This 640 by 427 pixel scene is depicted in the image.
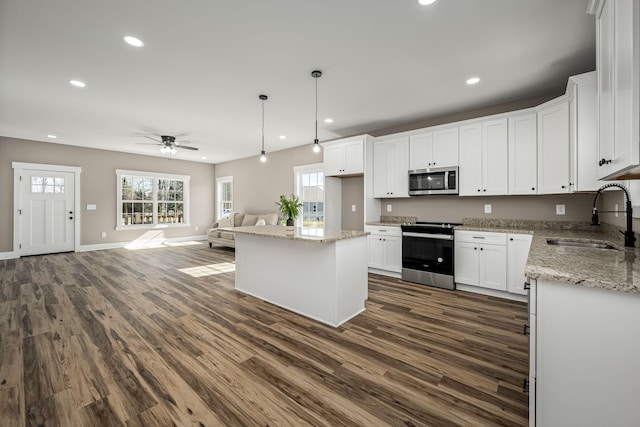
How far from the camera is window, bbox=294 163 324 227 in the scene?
613 centimetres

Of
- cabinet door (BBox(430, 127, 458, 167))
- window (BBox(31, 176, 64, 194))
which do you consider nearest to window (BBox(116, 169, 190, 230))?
window (BBox(31, 176, 64, 194))

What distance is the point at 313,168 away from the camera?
623cm

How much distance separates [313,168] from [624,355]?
18.4ft

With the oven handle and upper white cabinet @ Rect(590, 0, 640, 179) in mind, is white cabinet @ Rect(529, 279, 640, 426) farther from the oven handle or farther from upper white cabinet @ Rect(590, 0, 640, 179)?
the oven handle

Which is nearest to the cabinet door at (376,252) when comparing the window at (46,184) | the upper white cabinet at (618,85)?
the upper white cabinet at (618,85)

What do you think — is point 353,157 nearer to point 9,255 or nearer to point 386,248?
point 386,248

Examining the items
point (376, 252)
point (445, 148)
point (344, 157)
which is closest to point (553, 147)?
point (445, 148)

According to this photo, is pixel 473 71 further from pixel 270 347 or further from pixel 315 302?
pixel 270 347

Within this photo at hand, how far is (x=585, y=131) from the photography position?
2.66 m

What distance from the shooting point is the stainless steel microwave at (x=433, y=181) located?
4.03 meters

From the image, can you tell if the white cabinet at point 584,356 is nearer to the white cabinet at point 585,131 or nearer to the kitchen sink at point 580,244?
the kitchen sink at point 580,244

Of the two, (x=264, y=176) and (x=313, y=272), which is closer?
(x=313, y=272)

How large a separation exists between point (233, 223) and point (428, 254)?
218 inches

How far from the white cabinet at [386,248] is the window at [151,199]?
673 cm
